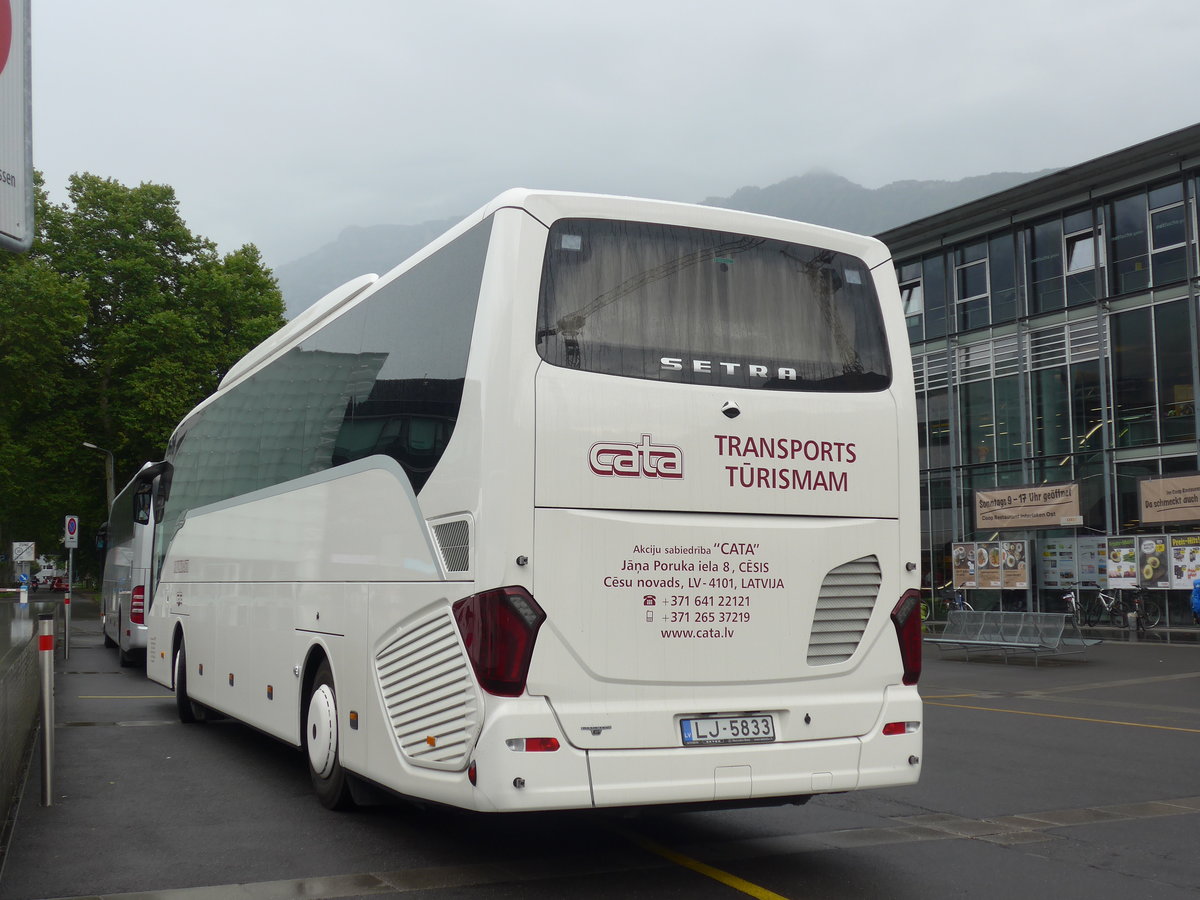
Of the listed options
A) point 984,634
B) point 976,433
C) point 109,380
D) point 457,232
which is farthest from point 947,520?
point 457,232

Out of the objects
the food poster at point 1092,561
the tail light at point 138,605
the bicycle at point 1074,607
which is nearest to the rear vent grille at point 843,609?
the tail light at point 138,605

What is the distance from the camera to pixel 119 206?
147 feet

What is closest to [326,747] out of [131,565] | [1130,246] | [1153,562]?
[131,565]

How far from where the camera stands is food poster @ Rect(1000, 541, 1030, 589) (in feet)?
98.1

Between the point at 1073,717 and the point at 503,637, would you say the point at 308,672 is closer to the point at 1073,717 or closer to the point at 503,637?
the point at 503,637

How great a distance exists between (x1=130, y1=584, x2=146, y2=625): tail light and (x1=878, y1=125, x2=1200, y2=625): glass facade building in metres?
21.7

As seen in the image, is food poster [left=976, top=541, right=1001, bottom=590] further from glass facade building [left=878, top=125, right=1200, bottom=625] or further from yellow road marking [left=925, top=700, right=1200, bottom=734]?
yellow road marking [left=925, top=700, right=1200, bottom=734]

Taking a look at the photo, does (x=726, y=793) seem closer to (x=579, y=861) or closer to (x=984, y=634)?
(x=579, y=861)

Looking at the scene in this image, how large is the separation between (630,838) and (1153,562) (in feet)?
78.7

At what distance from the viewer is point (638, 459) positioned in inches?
243

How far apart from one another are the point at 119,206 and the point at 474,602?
43586 mm

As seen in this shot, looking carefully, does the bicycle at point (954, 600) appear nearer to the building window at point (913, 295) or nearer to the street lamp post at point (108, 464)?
the building window at point (913, 295)

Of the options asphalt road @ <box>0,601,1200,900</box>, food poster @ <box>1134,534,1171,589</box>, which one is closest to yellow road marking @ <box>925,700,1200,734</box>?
asphalt road @ <box>0,601,1200,900</box>

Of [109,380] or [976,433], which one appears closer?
[976,433]
